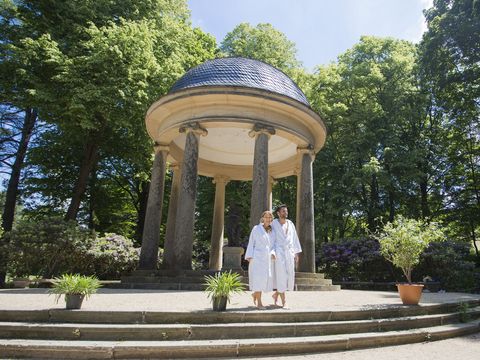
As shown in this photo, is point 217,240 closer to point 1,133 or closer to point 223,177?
point 223,177

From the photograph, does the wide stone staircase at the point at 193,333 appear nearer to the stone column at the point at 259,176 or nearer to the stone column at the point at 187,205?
the stone column at the point at 259,176

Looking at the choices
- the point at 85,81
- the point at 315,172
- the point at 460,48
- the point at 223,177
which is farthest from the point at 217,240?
the point at 460,48

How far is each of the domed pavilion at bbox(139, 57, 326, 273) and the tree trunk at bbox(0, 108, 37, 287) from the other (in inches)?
425

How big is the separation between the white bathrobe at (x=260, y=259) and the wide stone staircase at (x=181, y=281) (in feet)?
12.6

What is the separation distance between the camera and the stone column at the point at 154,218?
14.8 meters

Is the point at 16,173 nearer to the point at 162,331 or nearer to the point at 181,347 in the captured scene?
the point at 162,331

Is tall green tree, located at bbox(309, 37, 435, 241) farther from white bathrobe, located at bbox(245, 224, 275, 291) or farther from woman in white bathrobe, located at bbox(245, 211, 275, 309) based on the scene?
white bathrobe, located at bbox(245, 224, 275, 291)

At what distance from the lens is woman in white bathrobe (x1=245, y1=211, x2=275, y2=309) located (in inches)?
300

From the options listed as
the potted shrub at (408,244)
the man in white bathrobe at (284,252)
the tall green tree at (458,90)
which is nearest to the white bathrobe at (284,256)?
the man in white bathrobe at (284,252)

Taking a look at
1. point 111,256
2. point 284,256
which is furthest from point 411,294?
point 111,256

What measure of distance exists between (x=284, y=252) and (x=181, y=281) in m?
5.05

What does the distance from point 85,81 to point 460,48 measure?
21948 millimetres

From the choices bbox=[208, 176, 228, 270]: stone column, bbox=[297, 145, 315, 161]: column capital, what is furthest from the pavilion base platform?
bbox=[208, 176, 228, 270]: stone column

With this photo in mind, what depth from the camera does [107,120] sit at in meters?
18.3
